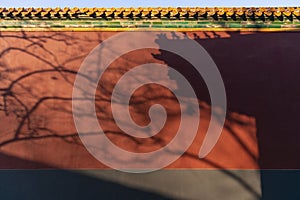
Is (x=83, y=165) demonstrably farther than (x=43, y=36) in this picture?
No

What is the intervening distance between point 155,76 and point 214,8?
59.8 inches

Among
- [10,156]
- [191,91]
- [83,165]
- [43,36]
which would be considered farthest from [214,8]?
[10,156]

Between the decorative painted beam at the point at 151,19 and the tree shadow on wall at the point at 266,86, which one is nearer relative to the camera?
the tree shadow on wall at the point at 266,86

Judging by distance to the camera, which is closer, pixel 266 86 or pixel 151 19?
pixel 266 86

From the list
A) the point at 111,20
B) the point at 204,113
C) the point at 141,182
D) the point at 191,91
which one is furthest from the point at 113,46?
the point at 141,182

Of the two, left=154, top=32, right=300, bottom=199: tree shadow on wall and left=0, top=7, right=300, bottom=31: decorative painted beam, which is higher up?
left=0, top=7, right=300, bottom=31: decorative painted beam

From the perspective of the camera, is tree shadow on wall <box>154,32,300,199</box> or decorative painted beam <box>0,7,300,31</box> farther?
decorative painted beam <box>0,7,300,31</box>

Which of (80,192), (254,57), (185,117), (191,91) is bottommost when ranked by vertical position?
(80,192)

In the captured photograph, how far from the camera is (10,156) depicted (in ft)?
18.3

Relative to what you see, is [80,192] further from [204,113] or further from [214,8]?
[214,8]

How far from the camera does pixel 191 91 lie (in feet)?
18.7

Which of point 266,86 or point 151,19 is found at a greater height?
point 151,19

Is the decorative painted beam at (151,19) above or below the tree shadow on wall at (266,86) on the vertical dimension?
above

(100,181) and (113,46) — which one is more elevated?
(113,46)
